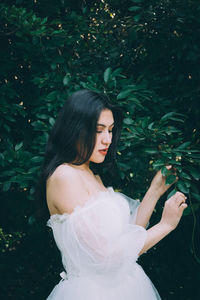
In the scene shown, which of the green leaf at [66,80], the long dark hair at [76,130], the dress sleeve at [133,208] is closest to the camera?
the long dark hair at [76,130]

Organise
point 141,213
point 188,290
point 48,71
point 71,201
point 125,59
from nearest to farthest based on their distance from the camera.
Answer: point 71,201 → point 141,213 → point 48,71 → point 125,59 → point 188,290

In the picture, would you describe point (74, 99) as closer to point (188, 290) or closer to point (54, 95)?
point (54, 95)

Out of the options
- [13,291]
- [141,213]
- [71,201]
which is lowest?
[13,291]

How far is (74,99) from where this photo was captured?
180 centimetres

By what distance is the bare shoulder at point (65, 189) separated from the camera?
5.47 ft

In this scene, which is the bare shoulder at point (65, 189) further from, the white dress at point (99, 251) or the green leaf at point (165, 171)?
the green leaf at point (165, 171)

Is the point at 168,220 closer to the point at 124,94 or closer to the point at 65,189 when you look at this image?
the point at 65,189

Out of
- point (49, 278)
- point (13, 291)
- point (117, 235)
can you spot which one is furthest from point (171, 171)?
point (13, 291)

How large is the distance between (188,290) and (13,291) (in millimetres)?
1683

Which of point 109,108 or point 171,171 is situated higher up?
point 109,108

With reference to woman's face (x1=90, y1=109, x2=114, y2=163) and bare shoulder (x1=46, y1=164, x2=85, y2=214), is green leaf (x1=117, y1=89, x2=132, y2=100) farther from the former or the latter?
bare shoulder (x1=46, y1=164, x2=85, y2=214)

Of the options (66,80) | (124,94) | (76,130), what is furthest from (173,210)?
(66,80)

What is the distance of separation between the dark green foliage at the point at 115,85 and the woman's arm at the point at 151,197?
0.15 metres

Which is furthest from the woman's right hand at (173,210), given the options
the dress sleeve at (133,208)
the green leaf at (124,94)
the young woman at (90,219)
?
the green leaf at (124,94)
